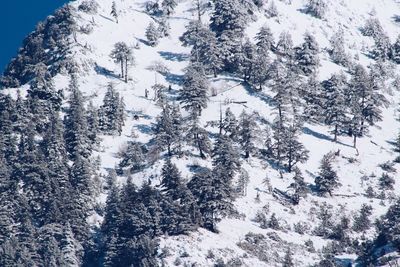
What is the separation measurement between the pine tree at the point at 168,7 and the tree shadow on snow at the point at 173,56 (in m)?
17.4

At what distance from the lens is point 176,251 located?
94.2m

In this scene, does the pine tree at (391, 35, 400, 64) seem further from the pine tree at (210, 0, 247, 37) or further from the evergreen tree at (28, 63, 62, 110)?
the evergreen tree at (28, 63, 62, 110)

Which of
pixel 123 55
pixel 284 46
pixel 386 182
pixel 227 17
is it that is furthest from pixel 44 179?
pixel 284 46

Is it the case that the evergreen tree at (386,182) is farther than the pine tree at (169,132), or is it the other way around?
the evergreen tree at (386,182)

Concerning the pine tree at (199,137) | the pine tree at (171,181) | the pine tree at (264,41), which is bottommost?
the pine tree at (171,181)

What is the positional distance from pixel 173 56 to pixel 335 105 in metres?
39.8

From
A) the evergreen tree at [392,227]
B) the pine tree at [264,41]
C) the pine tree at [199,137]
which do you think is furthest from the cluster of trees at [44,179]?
the evergreen tree at [392,227]

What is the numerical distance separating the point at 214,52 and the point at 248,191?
3969 centimetres

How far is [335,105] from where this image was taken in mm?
129875

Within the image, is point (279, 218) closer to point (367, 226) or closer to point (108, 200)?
point (367, 226)

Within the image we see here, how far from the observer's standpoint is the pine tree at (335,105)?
129500 millimetres

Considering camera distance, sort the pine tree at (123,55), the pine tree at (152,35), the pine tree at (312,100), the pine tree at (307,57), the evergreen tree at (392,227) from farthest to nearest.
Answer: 1. the pine tree at (152,35)
2. the pine tree at (307,57)
3. the pine tree at (123,55)
4. the pine tree at (312,100)
5. the evergreen tree at (392,227)

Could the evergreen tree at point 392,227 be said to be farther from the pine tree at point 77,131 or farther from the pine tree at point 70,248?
the pine tree at point 77,131

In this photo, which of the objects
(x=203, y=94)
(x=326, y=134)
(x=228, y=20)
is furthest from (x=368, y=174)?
(x=228, y=20)
